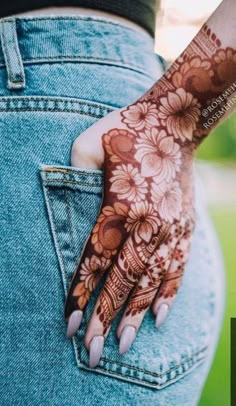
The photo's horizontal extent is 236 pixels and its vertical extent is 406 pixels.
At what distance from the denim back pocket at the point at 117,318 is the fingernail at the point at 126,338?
0.03 ft

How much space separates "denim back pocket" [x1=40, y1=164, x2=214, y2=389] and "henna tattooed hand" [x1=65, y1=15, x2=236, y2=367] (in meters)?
0.01

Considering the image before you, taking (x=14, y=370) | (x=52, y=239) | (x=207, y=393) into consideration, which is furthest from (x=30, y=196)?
(x=207, y=393)

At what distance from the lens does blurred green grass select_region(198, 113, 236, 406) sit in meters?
4.71

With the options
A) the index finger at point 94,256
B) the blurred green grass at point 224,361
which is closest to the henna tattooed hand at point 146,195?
the index finger at point 94,256

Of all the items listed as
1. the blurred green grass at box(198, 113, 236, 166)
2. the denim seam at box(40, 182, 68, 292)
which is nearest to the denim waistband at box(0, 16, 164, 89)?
the denim seam at box(40, 182, 68, 292)

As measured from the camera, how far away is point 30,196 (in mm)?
859

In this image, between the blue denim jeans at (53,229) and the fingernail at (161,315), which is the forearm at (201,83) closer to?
the blue denim jeans at (53,229)

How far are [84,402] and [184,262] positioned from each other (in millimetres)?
207

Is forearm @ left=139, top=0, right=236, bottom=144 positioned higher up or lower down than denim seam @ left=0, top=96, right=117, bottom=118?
higher up

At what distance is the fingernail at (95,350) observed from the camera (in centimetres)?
85

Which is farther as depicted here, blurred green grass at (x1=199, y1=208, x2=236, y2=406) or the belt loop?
blurred green grass at (x1=199, y1=208, x2=236, y2=406)

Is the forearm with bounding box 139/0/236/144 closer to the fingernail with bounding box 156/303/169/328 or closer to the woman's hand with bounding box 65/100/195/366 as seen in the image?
the woman's hand with bounding box 65/100/195/366

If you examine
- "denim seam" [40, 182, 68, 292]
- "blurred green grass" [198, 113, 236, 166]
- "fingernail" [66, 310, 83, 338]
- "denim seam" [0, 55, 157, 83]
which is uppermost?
"denim seam" [0, 55, 157, 83]

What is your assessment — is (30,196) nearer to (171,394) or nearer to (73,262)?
(73,262)
